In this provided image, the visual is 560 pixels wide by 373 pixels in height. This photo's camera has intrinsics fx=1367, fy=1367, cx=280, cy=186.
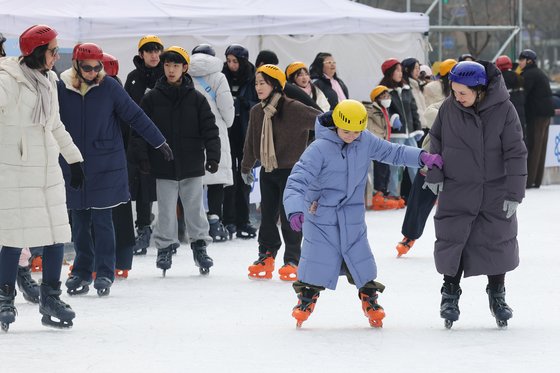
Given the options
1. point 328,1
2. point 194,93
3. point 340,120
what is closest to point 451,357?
point 340,120

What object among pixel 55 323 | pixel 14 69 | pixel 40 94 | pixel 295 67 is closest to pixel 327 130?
pixel 40 94

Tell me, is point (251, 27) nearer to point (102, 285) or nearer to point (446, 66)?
point (446, 66)

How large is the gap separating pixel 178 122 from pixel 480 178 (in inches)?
118

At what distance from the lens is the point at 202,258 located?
31.4ft

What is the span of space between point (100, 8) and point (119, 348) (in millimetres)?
6466

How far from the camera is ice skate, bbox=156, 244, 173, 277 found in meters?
9.55

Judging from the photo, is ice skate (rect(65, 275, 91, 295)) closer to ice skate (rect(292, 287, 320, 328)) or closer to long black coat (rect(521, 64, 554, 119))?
ice skate (rect(292, 287, 320, 328))

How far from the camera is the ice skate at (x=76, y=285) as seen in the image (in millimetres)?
8555

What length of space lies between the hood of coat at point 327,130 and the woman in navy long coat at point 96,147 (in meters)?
1.28

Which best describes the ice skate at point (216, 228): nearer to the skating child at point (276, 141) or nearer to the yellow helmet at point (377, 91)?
the skating child at point (276, 141)

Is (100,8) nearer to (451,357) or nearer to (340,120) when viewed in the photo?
(340,120)

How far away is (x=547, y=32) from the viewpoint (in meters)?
34.2

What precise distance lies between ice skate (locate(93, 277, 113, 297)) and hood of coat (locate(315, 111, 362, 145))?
1969 mm

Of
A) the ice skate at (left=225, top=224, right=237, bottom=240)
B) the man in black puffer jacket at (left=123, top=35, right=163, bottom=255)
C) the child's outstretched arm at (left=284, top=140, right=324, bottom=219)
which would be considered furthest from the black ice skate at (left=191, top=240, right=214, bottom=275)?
the child's outstretched arm at (left=284, top=140, right=324, bottom=219)
